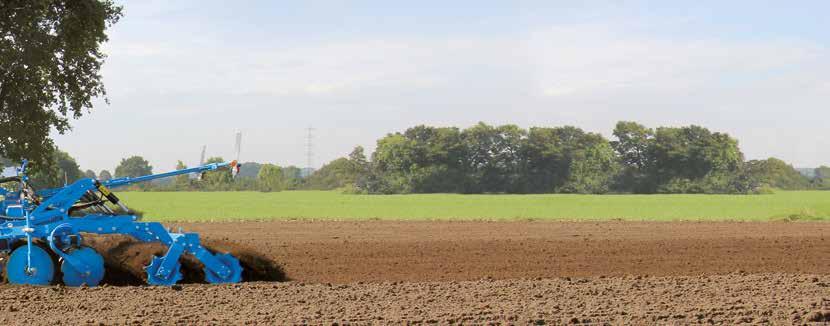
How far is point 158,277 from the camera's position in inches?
566

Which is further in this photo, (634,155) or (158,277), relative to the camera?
(634,155)

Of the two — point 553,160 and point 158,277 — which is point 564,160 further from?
point 158,277

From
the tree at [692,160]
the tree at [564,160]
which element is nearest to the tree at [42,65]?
the tree at [564,160]

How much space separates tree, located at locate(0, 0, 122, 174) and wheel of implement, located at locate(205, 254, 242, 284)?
511 inches

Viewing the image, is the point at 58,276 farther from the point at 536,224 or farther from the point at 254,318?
the point at 536,224

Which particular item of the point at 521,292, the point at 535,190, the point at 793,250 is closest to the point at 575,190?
the point at 535,190

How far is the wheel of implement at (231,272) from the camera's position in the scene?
14641 millimetres

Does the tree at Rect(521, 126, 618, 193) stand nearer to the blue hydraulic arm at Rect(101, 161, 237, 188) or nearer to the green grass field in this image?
the green grass field

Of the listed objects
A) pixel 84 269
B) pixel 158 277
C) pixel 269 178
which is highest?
pixel 269 178

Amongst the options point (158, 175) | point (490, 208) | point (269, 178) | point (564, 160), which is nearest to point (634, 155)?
point (564, 160)

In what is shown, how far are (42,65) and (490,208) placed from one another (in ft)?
74.6

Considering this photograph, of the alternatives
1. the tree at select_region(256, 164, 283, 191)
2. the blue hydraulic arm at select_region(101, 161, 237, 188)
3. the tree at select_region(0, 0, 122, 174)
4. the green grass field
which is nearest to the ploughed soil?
the blue hydraulic arm at select_region(101, 161, 237, 188)

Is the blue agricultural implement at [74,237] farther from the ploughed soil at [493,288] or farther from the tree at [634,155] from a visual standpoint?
the tree at [634,155]

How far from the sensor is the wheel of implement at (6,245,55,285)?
14.1 meters
